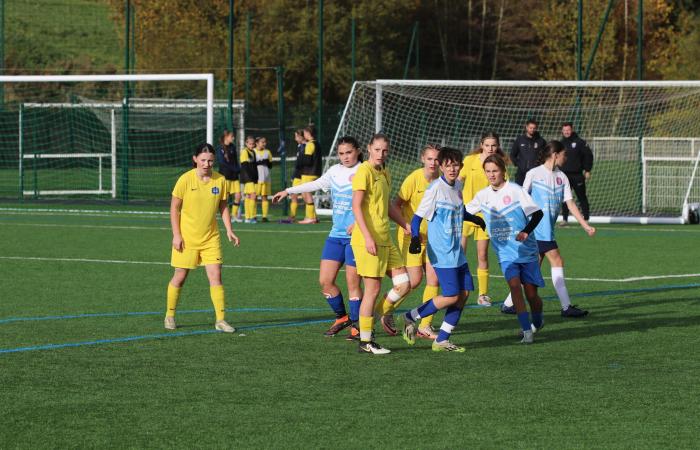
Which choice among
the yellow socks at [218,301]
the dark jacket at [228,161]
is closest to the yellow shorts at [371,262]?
the yellow socks at [218,301]

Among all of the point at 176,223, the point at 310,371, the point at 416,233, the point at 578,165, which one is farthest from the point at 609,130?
the point at 310,371

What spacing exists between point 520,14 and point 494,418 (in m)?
59.7

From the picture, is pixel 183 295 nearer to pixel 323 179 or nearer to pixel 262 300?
pixel 262 300

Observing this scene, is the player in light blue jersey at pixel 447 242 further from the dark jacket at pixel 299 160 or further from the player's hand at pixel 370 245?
the dark jacket at pixel 299 160

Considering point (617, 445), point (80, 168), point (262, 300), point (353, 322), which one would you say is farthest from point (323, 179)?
point (80, 168)

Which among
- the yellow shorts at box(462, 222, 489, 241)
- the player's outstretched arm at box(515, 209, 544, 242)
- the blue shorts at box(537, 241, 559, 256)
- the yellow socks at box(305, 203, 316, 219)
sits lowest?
the yellow socks at box(305, 203, 316, 219)

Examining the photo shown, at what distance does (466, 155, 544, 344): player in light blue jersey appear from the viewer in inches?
404

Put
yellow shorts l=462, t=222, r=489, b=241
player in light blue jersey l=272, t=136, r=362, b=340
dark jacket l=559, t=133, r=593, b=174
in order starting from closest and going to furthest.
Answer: player in light blue jersey l=272, t=136, r=362, b=340 → yellow shorts l=462, t=222, r=489, b=241 → dark jacket l=559, t=133, r=593, b=174

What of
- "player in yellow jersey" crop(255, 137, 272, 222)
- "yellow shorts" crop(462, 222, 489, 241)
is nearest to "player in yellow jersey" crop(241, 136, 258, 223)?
"player in yellow jersey" crop(255, 137, 272, 222)

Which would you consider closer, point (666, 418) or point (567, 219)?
point (666, 418)

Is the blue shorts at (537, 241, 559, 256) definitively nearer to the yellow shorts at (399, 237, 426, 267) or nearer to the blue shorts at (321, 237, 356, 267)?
the yellow shorts at (399, 237, 426, 267)

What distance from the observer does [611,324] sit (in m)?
11.3

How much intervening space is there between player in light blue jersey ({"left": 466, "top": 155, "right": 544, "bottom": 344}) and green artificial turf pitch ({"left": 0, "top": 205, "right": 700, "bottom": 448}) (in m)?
0.53

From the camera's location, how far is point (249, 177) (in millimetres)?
23859
